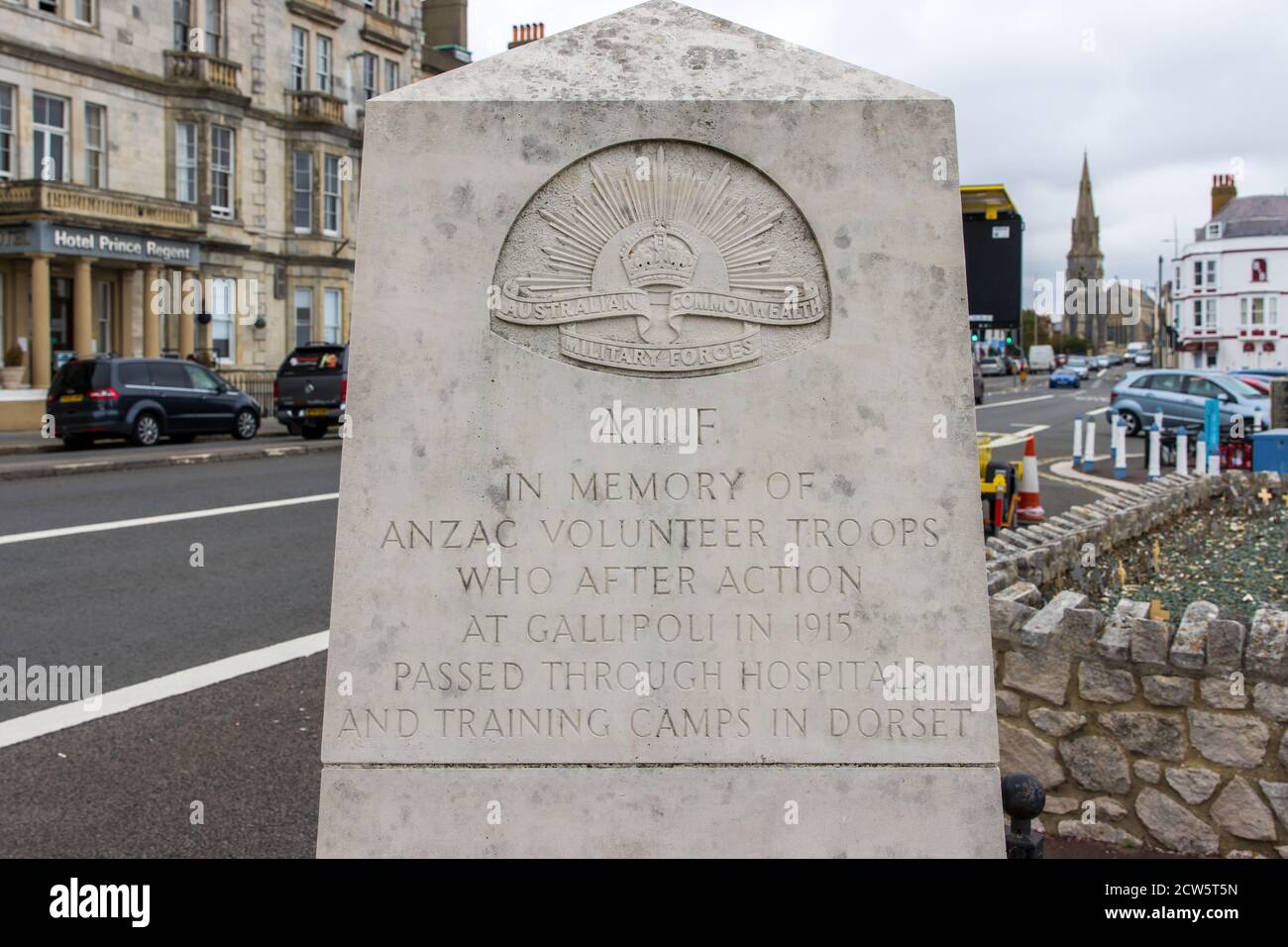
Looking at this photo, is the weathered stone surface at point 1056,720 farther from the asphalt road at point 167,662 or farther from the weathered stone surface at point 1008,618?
the asphalt road at point 167,662

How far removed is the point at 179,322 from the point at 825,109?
35.8 meters

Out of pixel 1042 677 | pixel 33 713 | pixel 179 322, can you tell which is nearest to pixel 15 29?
pixel 179 322

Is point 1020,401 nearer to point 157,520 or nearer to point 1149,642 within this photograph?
point 157,520

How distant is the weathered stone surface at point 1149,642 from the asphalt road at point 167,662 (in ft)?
10.3

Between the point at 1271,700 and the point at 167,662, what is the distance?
5572mm

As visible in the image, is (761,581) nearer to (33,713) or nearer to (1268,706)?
(1268,706)

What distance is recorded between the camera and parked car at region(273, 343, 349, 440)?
2603 cm

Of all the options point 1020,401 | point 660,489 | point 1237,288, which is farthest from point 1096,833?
point 1237,288

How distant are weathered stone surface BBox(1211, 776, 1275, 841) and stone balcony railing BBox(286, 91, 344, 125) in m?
39.2

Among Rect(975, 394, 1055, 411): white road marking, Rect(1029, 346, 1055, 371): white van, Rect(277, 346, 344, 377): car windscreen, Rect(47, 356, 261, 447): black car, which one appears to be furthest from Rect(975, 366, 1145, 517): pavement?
Rect(1029, 346, 1055, 371): white van

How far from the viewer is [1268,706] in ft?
15.1

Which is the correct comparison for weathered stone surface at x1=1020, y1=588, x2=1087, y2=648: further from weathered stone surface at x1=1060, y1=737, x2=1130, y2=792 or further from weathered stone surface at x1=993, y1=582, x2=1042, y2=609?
weathered stone surface at x1=1060, y1=737, x2=1130, y2=792

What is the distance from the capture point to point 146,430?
24.0 meters

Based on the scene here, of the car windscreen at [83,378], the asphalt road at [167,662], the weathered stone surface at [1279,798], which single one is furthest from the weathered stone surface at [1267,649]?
the car windscreen at [83,378]
